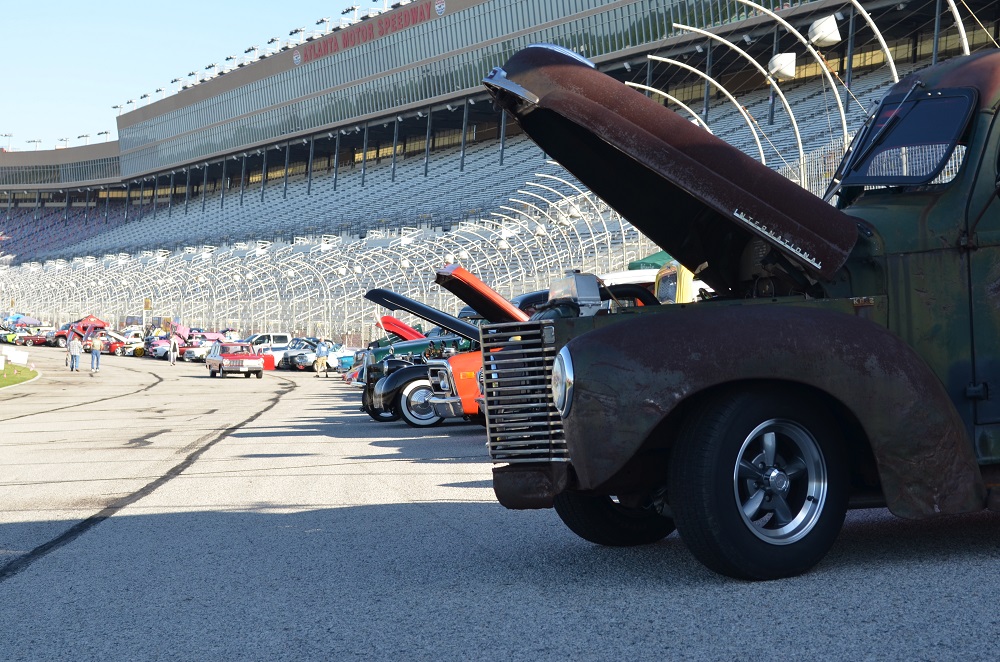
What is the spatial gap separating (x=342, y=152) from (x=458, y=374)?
88.2 m

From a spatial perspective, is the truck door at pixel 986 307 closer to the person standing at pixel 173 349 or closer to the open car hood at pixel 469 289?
the open car hood at pixel 469 289

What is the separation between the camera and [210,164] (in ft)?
373

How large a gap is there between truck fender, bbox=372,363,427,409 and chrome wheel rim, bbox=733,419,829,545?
13.6 m

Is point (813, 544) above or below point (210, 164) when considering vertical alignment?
below

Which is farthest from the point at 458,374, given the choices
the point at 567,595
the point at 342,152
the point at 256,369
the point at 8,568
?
the point at 342,152

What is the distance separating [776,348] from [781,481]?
0.63m

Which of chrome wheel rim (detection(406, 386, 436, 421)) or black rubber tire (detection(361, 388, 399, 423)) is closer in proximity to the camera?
chrome wheel rim (detection(406, 386, 436, 421))

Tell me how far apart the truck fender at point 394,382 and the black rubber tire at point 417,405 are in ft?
0.28

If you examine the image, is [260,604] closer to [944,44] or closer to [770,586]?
[770,586]

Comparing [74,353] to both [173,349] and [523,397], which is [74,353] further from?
[523,397]

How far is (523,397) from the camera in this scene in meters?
5.80

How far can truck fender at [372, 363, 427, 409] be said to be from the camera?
18.8m

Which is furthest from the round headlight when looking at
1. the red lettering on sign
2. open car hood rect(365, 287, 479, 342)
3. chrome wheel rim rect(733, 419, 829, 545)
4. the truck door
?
the red lettering on sign

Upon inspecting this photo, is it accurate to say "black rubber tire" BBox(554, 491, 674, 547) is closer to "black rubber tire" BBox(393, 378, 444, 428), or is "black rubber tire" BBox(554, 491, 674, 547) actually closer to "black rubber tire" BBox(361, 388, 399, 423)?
"black rubber tire" BBox(393, 378, 444, 428)
